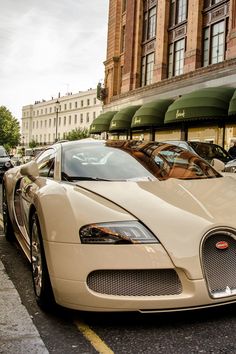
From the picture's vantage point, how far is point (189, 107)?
20.0 metres

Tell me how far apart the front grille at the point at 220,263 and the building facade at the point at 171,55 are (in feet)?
58.0

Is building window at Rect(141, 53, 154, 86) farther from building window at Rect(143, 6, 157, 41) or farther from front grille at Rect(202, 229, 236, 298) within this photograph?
front grille at Rect(202, 229, 236, 298)

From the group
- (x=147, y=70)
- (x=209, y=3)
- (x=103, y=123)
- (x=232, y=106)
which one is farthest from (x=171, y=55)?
(x=232, y=106)

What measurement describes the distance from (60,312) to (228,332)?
117cm

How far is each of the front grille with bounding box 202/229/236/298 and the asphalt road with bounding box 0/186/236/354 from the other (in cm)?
27

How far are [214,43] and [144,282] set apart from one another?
21.6 m

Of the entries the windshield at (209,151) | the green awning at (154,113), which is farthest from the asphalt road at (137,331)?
the green awning at (154,113)

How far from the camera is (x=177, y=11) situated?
1056 inches

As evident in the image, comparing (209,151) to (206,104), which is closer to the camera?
(209,151)

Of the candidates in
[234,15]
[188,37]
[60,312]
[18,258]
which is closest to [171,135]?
[188,37]

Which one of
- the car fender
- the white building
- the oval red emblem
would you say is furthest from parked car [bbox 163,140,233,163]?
the white building

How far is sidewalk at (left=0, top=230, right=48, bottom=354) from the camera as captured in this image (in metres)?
2.72

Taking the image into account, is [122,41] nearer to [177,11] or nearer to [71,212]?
[177,11]

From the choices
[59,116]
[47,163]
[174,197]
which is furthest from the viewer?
[59,116]
